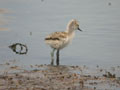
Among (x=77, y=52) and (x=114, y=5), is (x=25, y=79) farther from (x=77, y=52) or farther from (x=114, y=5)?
(x=114, y=5)

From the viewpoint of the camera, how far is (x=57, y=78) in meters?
11.7

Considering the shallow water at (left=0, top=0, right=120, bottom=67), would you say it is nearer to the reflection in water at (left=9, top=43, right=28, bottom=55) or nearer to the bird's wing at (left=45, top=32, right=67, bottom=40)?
the reflection in water at (left=9, top=43, right=28, bottom=55)

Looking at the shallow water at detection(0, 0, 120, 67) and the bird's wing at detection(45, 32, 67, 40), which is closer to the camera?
the bird's wing at detection(45, 32, 67, 40)

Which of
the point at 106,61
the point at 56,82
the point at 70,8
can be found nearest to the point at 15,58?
the point at 106,61

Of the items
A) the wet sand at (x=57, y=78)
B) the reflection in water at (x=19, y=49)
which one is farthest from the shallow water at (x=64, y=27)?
the wet sand at (x=57, y=78)

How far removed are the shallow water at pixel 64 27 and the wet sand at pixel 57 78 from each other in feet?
3.51

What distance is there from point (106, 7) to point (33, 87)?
17824 millimetres

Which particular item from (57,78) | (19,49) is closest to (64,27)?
(19,49)

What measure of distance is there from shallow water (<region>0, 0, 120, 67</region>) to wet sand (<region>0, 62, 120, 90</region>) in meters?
1.07

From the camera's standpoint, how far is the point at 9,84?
35.0 ft

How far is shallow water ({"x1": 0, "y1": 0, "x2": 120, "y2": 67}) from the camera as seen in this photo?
15.6m

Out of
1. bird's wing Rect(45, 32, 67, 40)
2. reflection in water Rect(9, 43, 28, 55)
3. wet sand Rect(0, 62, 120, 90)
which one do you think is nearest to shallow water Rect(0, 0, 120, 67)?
reflection in water Rect(9, 43, 28, 55)

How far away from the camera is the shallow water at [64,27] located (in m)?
15.6

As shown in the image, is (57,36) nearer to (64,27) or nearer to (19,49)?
(19,49)
